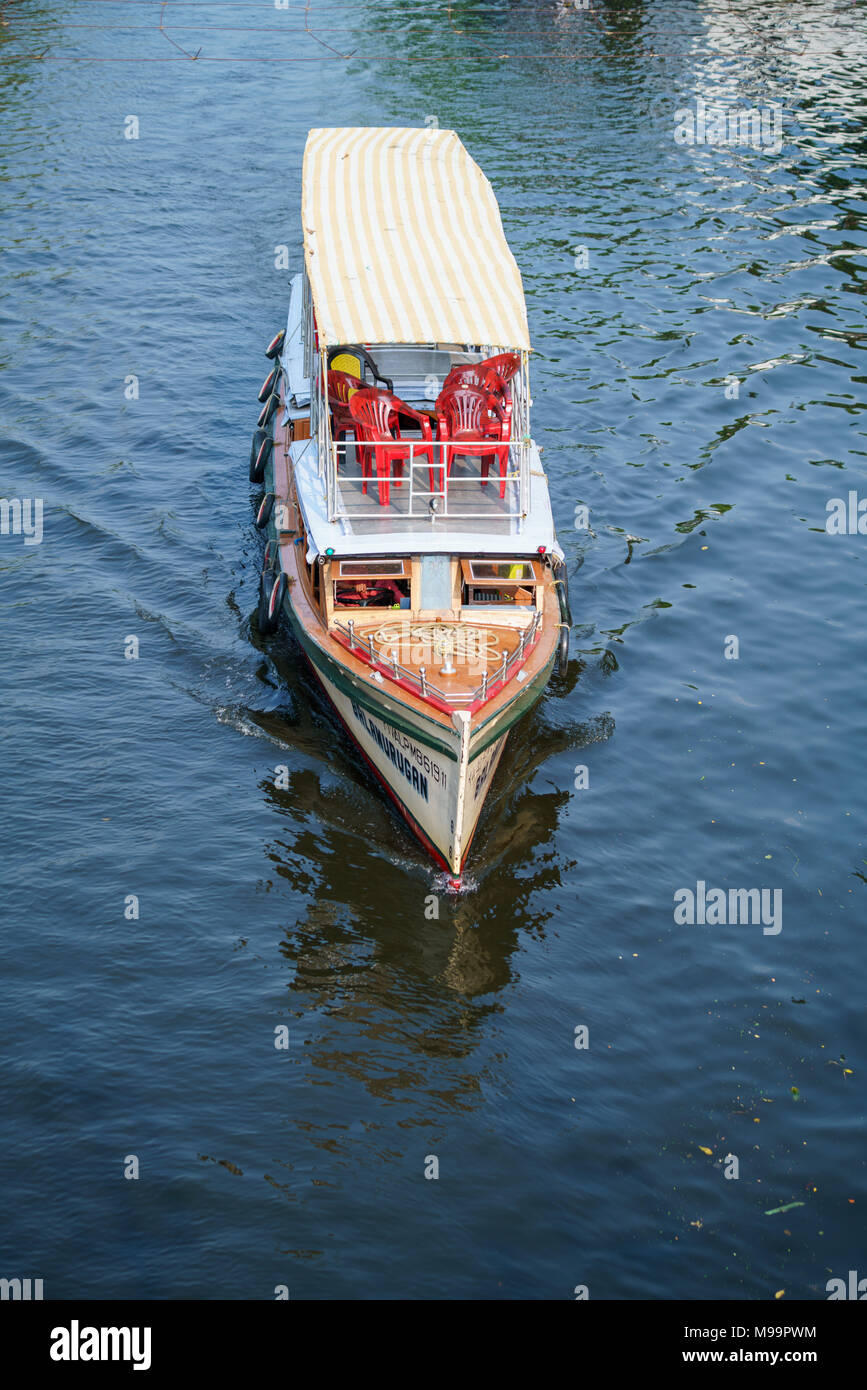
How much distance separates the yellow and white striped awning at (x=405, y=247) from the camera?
18.6m

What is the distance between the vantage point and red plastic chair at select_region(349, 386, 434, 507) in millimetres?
18781

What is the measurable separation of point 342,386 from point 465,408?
1.97m

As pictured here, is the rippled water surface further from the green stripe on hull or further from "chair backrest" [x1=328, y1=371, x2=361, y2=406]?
"chair backrest" [x1=328, y1=371, x2=361, y2=406]

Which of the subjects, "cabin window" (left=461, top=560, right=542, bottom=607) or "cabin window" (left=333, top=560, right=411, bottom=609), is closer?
"cabin window" (left=333, top=560, right=411, bottom=609)

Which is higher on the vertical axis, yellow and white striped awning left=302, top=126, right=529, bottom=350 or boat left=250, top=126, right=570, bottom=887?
yellow and white striped awning left=302, top=126, right=529, bottom=350

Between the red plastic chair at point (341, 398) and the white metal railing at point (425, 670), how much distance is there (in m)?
3.46

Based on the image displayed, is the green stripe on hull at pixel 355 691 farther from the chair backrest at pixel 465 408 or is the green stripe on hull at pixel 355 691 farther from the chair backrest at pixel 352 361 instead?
the chair backrest at pixel 352 361

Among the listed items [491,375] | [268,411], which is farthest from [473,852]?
[268,411]

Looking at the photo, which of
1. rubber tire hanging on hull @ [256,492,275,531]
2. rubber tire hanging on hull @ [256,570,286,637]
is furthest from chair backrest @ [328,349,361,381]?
rubber tire hanging on hull @ [256,570,286,637]

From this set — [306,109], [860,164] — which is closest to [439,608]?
[860,164]

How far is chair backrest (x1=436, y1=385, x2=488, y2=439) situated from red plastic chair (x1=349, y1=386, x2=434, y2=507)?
384 mm

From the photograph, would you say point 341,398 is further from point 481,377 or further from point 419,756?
point 419,756

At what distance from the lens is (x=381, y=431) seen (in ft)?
62.6
